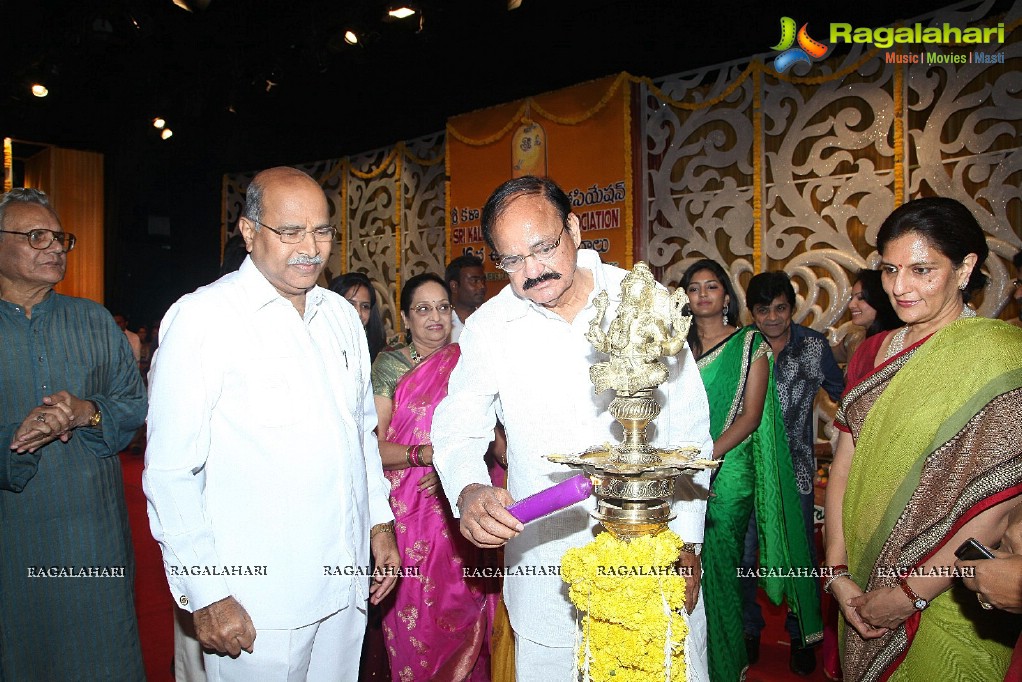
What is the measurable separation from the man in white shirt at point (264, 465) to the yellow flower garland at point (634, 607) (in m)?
0.91

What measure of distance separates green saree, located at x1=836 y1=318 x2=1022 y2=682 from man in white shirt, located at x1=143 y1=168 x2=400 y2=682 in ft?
4.41

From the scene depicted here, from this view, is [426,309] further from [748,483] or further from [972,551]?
[972,551]

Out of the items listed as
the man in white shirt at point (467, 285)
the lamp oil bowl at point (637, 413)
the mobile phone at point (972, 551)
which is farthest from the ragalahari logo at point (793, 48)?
the lamp oil bowl at point (637, 413)

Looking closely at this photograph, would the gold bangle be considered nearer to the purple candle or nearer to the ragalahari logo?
the purple candle

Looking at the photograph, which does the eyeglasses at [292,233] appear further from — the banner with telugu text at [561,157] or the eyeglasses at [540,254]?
the banner with telugu text at [561,157]

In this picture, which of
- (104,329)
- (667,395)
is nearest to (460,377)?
(667,395)

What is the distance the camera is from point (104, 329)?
8.23 feet

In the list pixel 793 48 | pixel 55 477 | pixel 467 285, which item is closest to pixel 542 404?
pixel 55 477

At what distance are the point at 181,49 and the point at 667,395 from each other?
25.0ft

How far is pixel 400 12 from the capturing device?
5.95m

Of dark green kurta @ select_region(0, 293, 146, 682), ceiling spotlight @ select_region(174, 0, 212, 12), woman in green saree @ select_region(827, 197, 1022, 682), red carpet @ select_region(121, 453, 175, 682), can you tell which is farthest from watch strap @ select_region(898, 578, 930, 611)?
ceiling spotlight @ select_region(174, 0, 212, 12)

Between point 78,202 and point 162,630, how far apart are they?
372 inches

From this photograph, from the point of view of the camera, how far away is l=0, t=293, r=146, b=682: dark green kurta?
2.25 meters

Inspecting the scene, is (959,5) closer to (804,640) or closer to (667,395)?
(804,640)
